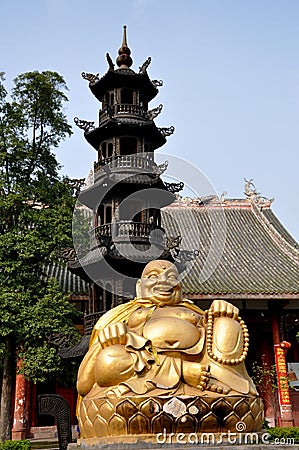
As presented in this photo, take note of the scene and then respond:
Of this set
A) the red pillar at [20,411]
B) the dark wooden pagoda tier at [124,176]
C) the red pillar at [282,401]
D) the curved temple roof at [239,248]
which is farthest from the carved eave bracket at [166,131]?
the red pillar at [20,411]

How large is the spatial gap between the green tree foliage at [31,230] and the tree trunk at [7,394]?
22 mm

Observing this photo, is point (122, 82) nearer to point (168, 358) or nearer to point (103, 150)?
point (103, 150)

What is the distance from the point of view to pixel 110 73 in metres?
14.0

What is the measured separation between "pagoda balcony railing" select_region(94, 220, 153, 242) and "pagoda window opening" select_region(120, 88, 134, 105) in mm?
3696

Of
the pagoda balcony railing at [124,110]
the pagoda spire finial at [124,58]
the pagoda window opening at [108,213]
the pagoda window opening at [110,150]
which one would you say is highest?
the pagoda spire finial at [124,58]

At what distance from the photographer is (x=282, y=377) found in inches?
551

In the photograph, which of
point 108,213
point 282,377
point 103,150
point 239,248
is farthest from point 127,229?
point 239,248

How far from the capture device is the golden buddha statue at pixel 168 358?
442cm

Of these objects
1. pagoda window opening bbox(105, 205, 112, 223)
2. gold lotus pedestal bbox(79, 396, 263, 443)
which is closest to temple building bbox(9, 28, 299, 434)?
pagoda window opening bbox(105, 205, 112, 223)

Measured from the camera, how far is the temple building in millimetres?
12570

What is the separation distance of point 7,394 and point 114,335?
838 centimetres

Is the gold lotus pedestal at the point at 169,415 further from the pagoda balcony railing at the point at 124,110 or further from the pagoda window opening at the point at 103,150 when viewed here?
the pagoda balcony railing at the point at 124,110

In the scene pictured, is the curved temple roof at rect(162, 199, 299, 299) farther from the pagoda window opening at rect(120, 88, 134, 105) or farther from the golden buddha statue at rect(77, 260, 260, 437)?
the golden buddha statue at rect(77, 260, 260, 437)

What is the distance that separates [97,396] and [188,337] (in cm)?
95
